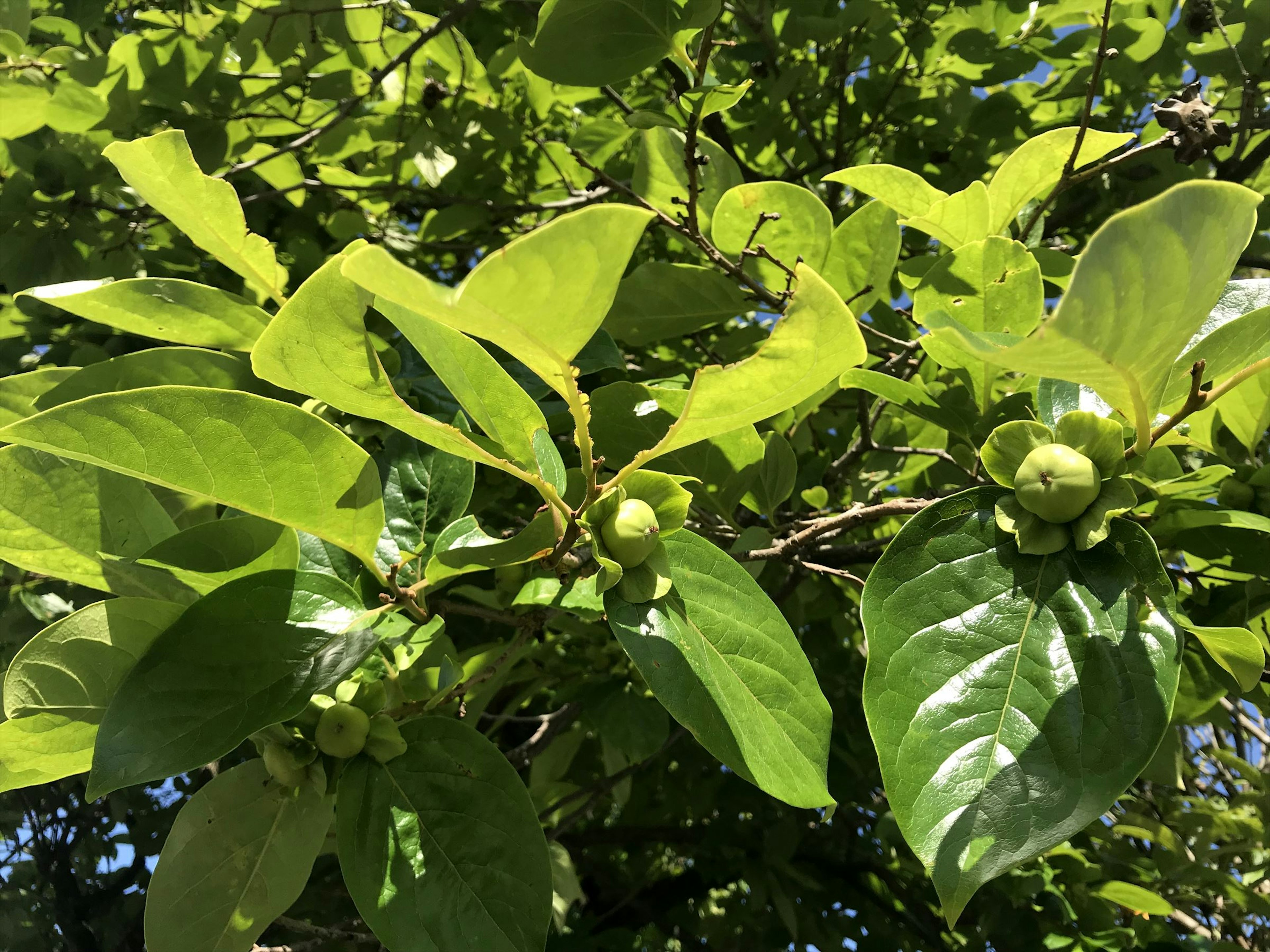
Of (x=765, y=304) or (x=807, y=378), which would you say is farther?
(x=765, y=304)

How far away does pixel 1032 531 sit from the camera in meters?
0.80

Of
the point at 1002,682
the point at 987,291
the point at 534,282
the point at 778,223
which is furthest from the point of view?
the point at 778,223

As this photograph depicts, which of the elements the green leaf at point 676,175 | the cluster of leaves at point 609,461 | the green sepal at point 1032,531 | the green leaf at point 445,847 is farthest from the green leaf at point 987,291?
the green leaf at point 445,847

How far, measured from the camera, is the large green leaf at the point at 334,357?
655mm

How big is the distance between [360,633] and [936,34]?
222cm

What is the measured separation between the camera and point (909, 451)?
53.7 inches

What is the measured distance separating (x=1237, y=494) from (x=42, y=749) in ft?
4.50

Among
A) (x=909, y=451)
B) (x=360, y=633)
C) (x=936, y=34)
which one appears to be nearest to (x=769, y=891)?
(x=909, y=451)

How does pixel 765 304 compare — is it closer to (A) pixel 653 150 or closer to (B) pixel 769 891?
(A) pixel 653 150

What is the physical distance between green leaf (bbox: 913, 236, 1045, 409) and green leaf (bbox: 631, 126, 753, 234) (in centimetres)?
44

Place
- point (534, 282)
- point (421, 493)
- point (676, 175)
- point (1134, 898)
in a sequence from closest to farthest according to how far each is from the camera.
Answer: point (534, 282), point (421, 493), point (676, 175), point (1134, 898)

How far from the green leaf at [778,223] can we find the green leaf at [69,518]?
83 centimetres

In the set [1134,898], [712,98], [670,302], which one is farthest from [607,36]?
[1134,898]

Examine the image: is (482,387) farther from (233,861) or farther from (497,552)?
(233,861)
